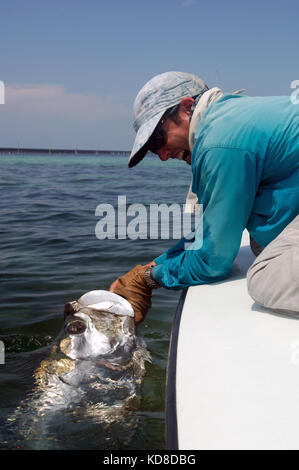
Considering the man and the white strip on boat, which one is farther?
the man

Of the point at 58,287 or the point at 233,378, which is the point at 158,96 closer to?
the point at 233,378

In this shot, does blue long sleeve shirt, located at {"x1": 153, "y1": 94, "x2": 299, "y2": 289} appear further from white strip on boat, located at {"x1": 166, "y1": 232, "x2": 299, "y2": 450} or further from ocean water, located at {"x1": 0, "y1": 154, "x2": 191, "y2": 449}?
ocean water, located at {"x1": 0, "y1": 154, "x2": 191, "y2": 449}

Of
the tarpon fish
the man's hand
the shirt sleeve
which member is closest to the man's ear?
the shirt sleeve

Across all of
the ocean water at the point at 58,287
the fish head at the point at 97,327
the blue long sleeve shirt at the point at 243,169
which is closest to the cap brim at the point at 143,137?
the blue long sleeve shirt at the point at 243,169

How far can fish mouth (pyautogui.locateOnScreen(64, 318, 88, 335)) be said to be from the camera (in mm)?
2402

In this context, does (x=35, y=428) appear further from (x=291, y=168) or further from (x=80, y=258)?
(x=80, y=258)

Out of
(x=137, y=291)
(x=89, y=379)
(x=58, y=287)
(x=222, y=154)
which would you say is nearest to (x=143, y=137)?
(x=222, y=154)

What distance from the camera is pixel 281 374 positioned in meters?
1.46

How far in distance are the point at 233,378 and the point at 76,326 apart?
3.76ft

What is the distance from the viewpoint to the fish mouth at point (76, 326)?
240cm

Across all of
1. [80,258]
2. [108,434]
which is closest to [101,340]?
[108,434]

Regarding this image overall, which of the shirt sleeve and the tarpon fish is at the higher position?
the shirt sleeve

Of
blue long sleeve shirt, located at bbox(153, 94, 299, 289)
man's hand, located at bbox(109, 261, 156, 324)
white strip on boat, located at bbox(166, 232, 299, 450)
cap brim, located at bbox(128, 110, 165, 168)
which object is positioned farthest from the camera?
man's hand, located at bbox(109, 261, 156, 324)
